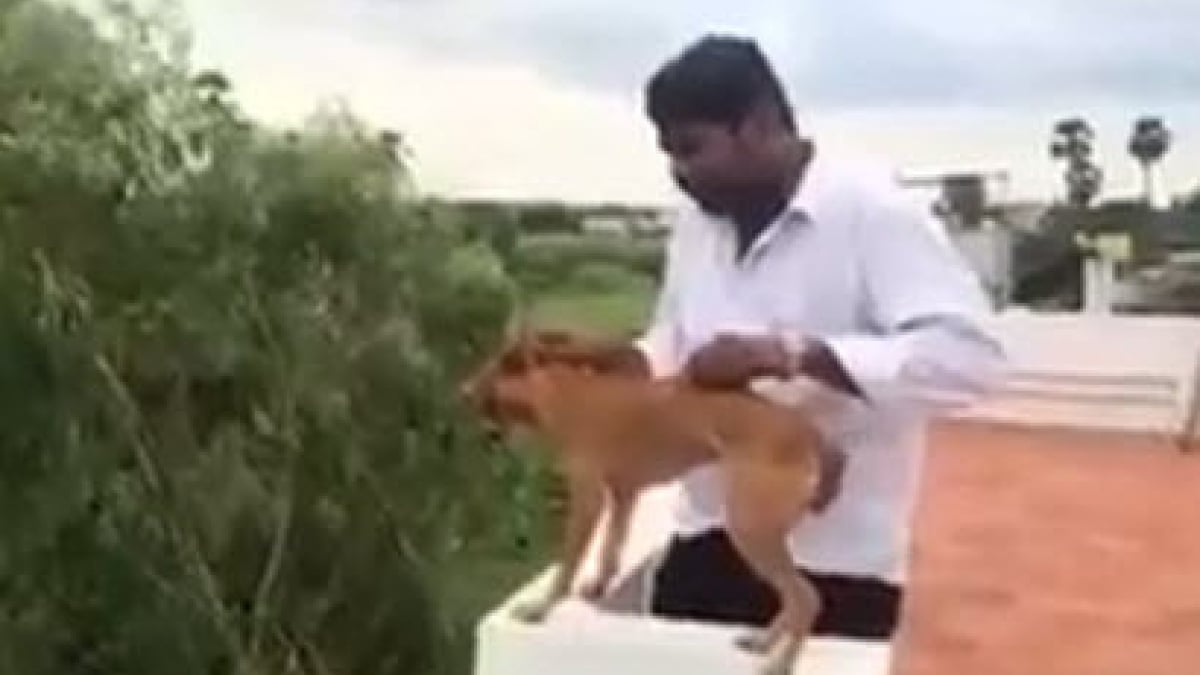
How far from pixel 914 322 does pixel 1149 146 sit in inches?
97.8

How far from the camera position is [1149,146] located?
4.36 m

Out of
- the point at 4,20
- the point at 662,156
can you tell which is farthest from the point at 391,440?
the point at 662,156

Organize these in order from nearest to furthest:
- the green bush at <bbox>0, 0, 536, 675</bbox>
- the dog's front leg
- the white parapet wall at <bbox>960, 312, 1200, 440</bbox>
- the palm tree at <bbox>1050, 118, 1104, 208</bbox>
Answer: the dog's front leg, the green bush at <bbox>0, 0, 536, 675</bbox>, the palm tree at <bbox>1050, 118, 1104, 208</bbox>, the white parapet wall at <bbox>960, 312, 1200, 440</bbox>

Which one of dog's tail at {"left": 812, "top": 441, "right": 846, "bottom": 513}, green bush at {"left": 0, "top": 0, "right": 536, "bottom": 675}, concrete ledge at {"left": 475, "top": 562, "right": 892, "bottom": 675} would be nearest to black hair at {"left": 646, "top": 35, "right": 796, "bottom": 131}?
dog's tail at {"left": 812, "top": 441, "right": 846, "bottom": 513}

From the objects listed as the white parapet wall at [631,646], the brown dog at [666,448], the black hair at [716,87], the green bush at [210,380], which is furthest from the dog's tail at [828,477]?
the green bush at [210,380]

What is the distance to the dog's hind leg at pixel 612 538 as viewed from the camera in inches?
79.2

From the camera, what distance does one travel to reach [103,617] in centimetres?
277

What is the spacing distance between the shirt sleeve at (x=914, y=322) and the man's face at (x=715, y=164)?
9 cm

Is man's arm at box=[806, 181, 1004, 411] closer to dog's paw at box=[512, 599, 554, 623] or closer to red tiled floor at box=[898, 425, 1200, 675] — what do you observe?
dog's paw at box=[512, 599, 554, 623]

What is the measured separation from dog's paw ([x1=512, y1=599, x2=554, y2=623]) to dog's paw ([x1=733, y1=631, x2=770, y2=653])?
0.13 m

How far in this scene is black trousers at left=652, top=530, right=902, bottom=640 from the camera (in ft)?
6.69

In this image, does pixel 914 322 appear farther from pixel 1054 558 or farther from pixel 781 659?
pixel 1054 558

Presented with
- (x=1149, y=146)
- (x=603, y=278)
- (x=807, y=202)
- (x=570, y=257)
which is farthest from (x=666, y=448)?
(x=1149, y=146)

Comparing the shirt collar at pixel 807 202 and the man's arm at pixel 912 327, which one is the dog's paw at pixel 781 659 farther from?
the shirt collar at pixel 807 202
